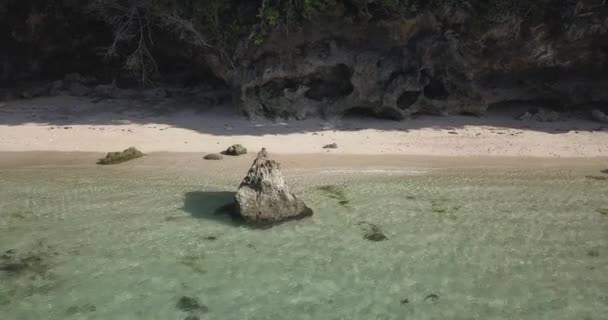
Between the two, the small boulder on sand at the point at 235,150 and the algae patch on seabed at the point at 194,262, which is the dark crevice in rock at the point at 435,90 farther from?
the algae patch on seabed at the point at 194,262

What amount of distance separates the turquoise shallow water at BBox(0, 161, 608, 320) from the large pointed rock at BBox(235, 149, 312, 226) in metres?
0.25

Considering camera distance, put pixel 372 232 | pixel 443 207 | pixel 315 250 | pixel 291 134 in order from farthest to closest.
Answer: pixel 291 134 → pixel 443 207 → pixel 372 232 → pixel 315 250

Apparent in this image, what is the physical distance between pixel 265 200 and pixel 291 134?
4460 millimetres

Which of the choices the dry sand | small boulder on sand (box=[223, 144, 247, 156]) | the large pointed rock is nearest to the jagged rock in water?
the dry sand

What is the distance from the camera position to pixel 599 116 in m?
11.8

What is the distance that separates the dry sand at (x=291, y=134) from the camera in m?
10.5

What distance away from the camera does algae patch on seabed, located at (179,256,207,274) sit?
Result: 5.82 m

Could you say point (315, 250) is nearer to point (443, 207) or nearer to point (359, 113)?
point (443, 207)

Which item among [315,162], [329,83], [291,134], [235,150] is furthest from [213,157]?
[329,83]

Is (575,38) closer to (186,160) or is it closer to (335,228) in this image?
(335,228)

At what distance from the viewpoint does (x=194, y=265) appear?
5.91 m

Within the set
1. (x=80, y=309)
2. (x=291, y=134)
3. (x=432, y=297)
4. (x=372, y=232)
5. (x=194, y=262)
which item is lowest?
(x=80, y=309)

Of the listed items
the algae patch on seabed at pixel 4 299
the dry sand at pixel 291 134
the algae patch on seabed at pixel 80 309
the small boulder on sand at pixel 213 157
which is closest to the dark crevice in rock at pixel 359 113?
the dry sand at pixel 291 134

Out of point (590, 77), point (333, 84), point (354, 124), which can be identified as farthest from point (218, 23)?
point (590, 77)
